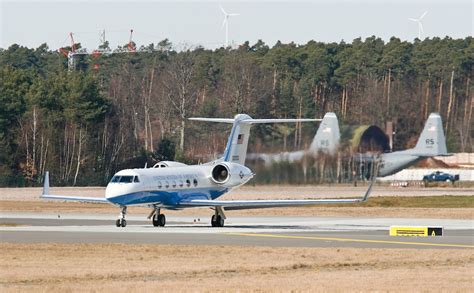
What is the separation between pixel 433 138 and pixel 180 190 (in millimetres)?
52856

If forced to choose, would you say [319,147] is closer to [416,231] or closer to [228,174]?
[228,174]

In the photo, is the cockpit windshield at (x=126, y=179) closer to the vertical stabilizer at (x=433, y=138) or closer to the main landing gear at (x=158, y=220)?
the main landing gear at (x=158, y=220)

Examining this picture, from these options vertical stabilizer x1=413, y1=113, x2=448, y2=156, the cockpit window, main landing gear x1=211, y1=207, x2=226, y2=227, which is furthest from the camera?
vertical stabilizer x1=413, y1=113, x2=448, y2=156

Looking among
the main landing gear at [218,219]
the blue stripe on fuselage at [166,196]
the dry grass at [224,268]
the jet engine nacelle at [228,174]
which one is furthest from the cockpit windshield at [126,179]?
the dry grass at [224,268]

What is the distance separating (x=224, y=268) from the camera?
106 ft

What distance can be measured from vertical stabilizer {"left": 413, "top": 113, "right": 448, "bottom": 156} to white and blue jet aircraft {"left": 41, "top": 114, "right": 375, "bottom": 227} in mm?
46754

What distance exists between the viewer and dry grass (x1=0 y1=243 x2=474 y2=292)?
2833cm

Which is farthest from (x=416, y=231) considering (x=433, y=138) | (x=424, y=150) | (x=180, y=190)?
(x=424, y=150)

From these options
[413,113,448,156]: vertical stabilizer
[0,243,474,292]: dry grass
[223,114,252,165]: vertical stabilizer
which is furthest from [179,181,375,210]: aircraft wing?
[413,113,448,156]: vertical stabilizer

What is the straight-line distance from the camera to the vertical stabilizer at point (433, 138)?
4008 inches

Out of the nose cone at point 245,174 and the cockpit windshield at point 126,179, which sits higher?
the nose cone at point 245,174

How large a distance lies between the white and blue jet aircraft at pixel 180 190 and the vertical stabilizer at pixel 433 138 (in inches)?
1841

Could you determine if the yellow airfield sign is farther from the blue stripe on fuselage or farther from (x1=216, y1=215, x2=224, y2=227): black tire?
the blue stripe on fuselage

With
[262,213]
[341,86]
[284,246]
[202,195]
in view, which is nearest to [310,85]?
[341,86]
